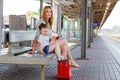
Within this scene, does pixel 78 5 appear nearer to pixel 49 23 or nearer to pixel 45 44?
pixel 49 23

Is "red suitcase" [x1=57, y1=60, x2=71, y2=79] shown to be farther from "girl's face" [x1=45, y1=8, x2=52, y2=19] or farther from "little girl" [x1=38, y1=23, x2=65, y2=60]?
"girl's face" [x1=45, y1=8, x2=52, y2=19]

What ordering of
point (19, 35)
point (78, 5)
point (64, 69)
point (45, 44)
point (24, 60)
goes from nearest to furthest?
1. point (24, 60)
2. point (64, 69)
3. point (45, 44)
4. point (19, 35)
5. point (78, 5)

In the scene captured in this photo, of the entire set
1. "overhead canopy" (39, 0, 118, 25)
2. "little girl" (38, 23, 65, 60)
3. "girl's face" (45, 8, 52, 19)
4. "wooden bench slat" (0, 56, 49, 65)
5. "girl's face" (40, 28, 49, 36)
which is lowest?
"wooden bench slat" (0, 56, 49, 65)

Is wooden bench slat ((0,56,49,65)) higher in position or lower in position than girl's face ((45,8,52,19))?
lower

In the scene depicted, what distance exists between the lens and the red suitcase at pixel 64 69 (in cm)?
686

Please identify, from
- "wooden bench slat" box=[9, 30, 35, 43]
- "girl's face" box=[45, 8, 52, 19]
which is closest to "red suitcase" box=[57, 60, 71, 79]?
"wooden bench slat" box=[9, 30, 35, 43]

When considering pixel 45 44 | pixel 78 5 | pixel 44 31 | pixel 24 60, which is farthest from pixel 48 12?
pixel 78 5

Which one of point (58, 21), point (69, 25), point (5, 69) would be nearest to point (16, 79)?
point (5, 69)

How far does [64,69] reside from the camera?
693cm

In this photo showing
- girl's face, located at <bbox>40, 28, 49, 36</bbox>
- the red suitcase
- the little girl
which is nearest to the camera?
the red suitcase

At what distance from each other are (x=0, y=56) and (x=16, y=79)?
3.06 feet

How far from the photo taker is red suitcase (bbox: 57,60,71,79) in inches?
270

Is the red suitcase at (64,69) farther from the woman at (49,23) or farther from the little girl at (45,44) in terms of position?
the woman at (49,23)

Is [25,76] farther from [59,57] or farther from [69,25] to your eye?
[69,25]
